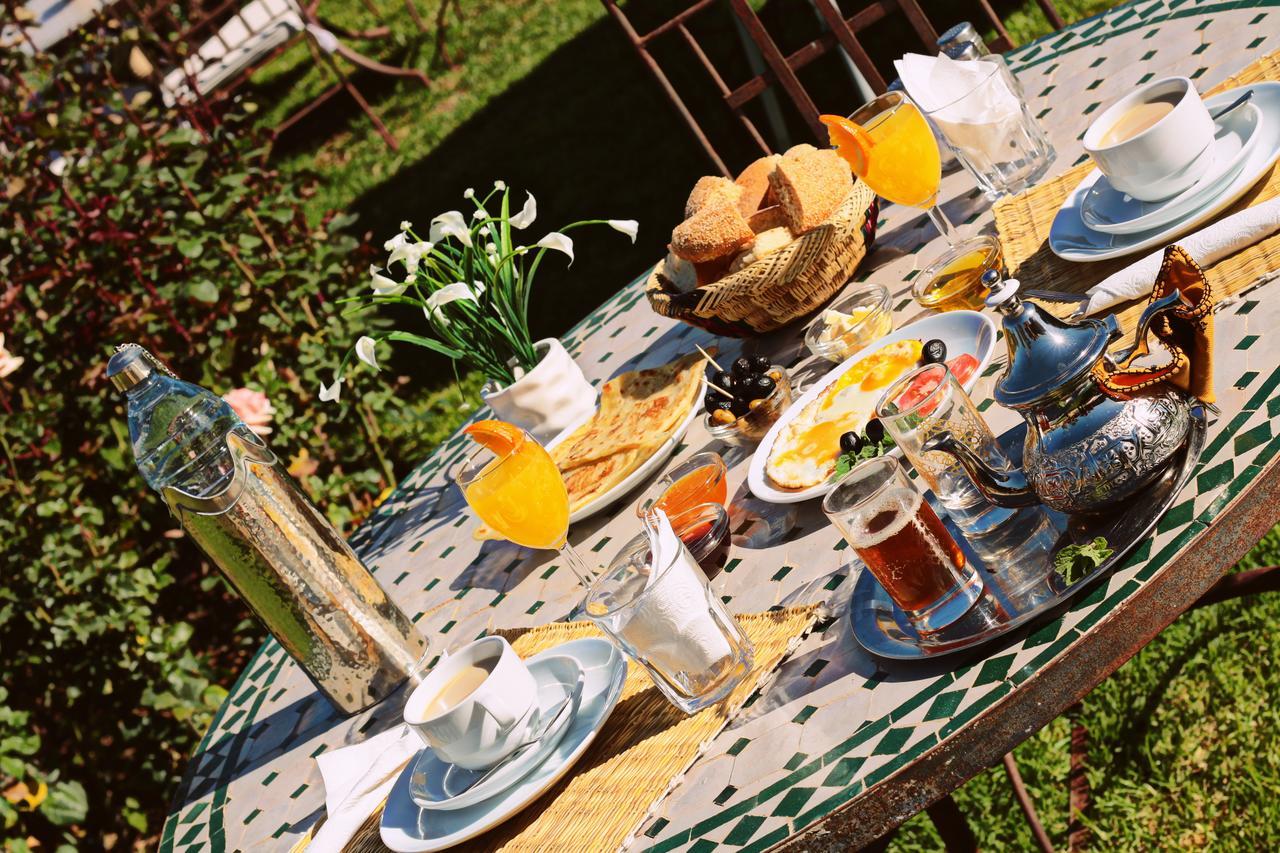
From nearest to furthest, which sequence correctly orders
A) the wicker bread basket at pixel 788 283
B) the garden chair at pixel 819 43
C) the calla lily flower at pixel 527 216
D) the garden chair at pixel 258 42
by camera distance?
the wicker bread basket at pixel 788 283
the calla lily flower at pixel 527 216
the garden chair at pixel 819 43
the garden chair at pixel 258 42

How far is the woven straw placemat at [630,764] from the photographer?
43.7 inches

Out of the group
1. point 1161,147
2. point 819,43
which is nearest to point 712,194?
point 1161,147

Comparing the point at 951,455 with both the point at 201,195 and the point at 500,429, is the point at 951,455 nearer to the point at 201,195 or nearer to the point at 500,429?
the point at 500,429

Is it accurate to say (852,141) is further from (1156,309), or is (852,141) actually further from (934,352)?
(1156,309)

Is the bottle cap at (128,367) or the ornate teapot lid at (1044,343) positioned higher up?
the bottle cap at (128,367)

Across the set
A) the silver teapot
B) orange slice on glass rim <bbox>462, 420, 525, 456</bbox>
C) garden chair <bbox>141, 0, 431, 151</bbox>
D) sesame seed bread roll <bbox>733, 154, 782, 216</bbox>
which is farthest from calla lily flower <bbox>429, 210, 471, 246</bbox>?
garden chair <bbox>141, 0, 431, 151</bbox>

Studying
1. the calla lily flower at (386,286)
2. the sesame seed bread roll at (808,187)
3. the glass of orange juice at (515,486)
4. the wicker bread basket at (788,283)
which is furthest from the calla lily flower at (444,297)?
the sesame seed bread roll at (808,187)

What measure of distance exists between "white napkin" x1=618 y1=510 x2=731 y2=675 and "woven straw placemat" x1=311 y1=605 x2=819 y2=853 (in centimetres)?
5

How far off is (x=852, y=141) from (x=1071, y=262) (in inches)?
12.9

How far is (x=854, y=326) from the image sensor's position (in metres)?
1.59

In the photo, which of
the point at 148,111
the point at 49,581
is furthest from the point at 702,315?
the point at 148,111

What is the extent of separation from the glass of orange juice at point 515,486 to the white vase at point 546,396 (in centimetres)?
46

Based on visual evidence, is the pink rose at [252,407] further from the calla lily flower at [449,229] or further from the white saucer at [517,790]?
the white saucer at [517,790]

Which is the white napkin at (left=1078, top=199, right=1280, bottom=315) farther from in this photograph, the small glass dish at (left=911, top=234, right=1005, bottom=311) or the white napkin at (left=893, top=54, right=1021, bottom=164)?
the white napkin at (left=893, top=54, right=1021, bottom=164)
